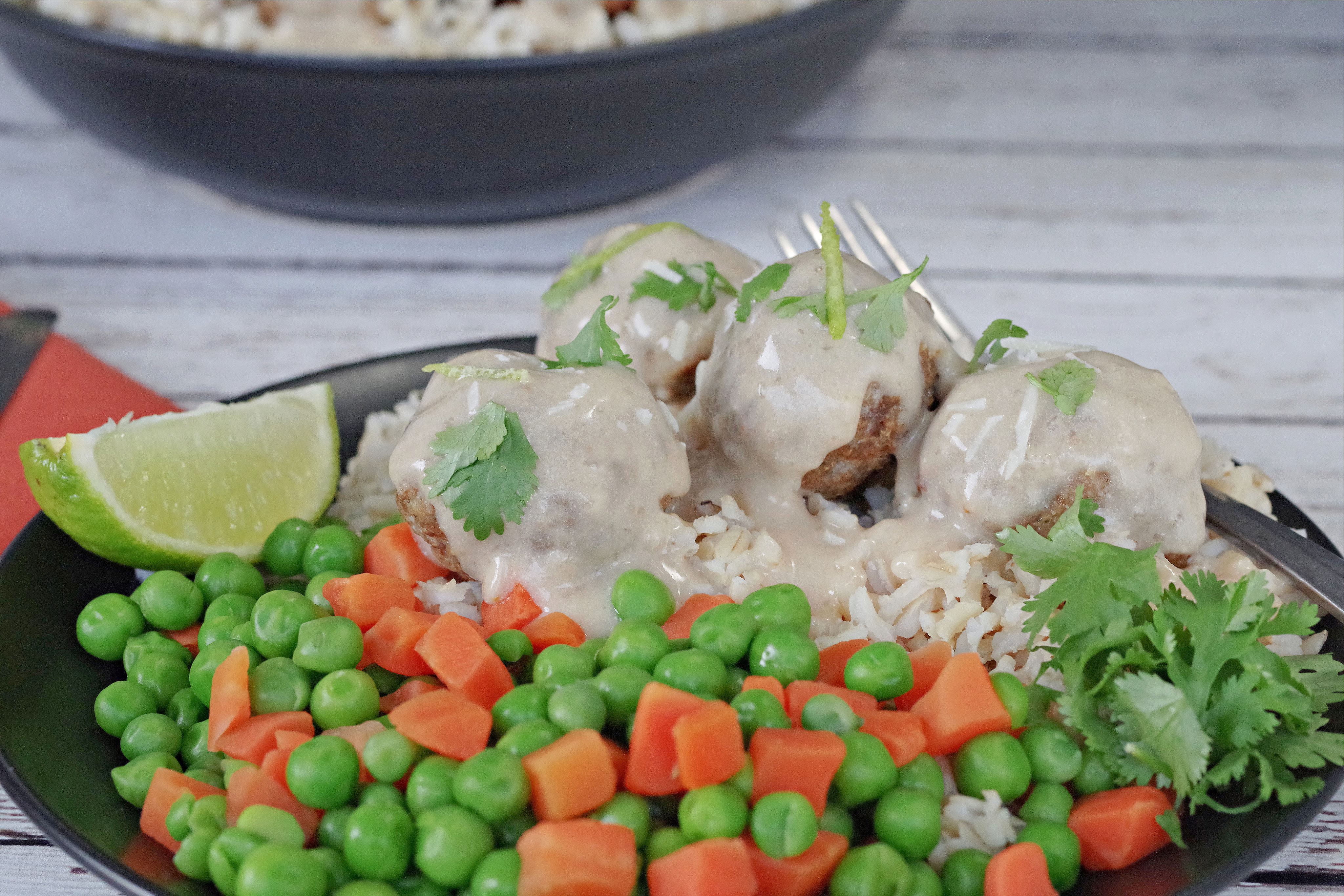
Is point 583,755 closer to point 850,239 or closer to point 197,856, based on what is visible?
point 197,856

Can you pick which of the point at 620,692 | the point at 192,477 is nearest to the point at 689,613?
the point at 620,692

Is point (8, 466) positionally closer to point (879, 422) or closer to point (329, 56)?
point (329, 56)

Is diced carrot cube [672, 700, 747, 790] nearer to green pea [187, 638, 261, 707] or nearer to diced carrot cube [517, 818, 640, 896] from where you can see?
diced carrot cube [517, 818, 640, 896]

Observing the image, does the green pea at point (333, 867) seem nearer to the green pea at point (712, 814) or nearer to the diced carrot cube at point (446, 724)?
the diced carrot cube at point (446, 724)

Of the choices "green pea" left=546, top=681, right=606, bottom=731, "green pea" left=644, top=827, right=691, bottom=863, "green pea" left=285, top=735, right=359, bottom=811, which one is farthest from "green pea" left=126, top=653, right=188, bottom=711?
"green pea" left=644, top=827, right=691, bottom=863

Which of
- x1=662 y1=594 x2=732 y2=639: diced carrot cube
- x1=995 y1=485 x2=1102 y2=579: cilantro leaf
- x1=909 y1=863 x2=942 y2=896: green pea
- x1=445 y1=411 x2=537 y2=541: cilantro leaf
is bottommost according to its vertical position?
x1=909 y1=863 x2=942 y2=896: green pea

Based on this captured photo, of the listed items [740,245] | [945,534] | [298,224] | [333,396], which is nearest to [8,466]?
[333,396]

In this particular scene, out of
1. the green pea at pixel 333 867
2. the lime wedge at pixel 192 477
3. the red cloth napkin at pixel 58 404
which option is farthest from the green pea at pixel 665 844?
the red cloth napkin at pixel 58 404
